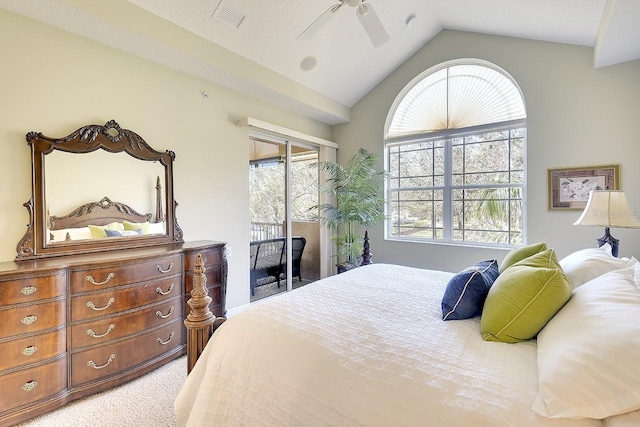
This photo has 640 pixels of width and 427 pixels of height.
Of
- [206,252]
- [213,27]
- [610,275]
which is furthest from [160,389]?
[213,27]

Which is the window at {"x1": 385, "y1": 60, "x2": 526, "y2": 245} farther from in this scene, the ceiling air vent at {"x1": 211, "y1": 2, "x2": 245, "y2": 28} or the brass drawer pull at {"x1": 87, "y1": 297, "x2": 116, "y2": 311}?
the brass drawer pull at {"x1": 87, "y1": 297, "x2": 116, "y2": 311}

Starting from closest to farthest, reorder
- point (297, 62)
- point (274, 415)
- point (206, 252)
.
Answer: point (274, 415), point (206, 252), point (297, 62)

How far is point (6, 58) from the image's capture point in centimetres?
209

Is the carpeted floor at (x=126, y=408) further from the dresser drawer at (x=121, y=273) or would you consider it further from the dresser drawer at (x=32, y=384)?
the dresser drawer at (x=121, y=273)

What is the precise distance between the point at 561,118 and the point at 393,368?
11.7 ft

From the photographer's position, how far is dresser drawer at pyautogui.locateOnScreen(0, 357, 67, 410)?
1765 millimetres

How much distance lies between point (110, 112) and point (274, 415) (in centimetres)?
269

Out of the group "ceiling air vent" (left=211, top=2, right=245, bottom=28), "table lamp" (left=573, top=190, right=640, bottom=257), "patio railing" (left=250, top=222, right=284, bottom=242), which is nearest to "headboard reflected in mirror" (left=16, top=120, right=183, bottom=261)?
"patio railing" (left=250, top=222, right=284, bottom=242)

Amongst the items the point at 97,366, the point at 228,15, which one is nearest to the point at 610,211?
the point at 228,15

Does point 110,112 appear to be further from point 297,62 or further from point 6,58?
point 297,62

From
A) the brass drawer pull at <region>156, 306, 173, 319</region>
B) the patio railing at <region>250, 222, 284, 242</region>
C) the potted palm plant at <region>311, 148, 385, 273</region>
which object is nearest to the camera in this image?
the brass drawer pull at <region>156, 306, 173, 319</region>

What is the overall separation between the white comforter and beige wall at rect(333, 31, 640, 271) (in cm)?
256

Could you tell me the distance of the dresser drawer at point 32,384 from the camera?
1.76 meters

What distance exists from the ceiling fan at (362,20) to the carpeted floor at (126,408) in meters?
2.87
